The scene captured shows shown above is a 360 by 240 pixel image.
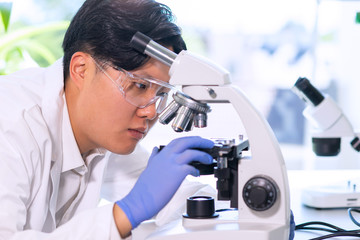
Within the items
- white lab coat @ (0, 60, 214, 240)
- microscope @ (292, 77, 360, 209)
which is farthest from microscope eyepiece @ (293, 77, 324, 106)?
white lab coat @ (0, 60, 214, 240)

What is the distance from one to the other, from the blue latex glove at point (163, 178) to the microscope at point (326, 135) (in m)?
0.76

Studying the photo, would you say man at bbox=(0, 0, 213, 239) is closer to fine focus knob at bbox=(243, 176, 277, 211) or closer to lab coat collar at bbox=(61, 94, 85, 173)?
lab coat collar at bbox=(61, 94, 85, 173)

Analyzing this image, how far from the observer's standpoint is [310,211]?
1.72m

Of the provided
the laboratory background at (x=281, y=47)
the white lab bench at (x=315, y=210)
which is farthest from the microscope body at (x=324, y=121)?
the laboratory background at (x=281, y=47)

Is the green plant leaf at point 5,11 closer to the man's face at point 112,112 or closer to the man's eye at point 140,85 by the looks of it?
the man's face at point 112,112

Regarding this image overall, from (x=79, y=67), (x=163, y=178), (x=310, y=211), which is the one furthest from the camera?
(x=310, y=211)

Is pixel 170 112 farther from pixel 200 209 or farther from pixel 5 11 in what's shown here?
pixel 5 11

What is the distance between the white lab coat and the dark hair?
0.19 metres

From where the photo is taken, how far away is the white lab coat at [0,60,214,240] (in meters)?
1.14

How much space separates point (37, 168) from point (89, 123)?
232 mm

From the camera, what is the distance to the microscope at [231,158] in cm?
107

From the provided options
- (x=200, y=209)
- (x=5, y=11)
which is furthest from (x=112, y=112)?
(x=5, y=11)

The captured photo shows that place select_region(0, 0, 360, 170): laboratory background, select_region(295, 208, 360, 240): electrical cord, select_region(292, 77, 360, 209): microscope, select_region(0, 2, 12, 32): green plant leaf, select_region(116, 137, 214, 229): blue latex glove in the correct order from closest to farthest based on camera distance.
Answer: select_region(116, 137, 214, 229): blue latex glove < select_region(295, 208, 360, 240): electrical cord < select_region(292, 77, 360, 209): microscope < select_region(0, 2, 12, 32): green plant leaf < select_region(0, 0, 360, 170): laboratory background

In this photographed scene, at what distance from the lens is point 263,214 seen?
1100 millimetres
